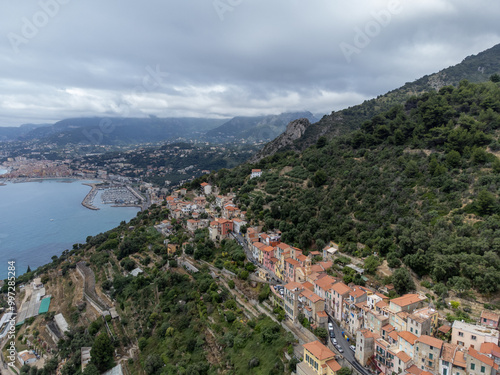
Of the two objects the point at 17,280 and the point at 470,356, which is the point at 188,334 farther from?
the point at 17,280

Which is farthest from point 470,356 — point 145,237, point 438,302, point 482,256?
point 145,237

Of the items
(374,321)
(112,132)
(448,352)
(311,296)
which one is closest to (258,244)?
(311,296)

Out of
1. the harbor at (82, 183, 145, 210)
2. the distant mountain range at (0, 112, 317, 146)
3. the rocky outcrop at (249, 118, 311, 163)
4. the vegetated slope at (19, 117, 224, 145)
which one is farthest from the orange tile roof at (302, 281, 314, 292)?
the vegetated slope at (19, 117, 224, 145)

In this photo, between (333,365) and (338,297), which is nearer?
(333,365)

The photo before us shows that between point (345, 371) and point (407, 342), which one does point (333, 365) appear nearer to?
point (345, 371)

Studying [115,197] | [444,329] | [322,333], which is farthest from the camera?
[115,197]

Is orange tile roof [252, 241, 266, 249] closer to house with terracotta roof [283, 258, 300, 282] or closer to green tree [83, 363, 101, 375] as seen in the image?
house with terracotta roof [283, 258, 300, 282]
